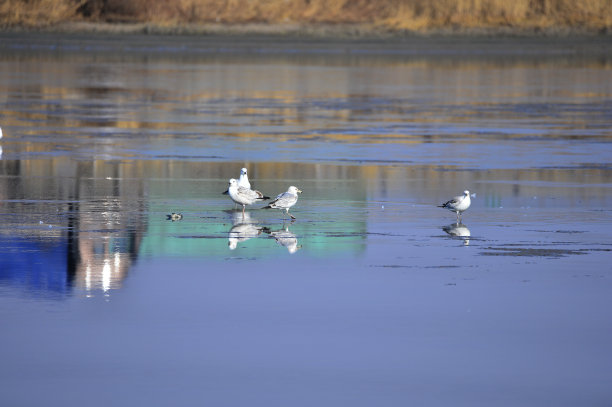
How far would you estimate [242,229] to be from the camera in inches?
501

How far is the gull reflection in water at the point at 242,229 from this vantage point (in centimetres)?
1202

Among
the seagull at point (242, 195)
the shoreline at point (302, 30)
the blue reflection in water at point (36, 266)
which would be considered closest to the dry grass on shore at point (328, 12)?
the shoreline at point (302, 30)

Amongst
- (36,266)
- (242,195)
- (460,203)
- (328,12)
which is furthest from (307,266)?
(328,12)

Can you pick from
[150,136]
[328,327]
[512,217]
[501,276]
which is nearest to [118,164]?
[150,136]

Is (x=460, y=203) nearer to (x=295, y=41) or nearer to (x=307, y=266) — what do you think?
(x=307, y=266)

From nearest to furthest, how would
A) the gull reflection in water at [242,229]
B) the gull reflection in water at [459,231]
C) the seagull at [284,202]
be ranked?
the gull reflection in water at [242,229] < the gull reflection in water at [459,231] < the seagull at [284,202]

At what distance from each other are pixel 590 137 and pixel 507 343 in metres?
16.2

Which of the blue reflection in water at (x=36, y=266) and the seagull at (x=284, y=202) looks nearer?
the blue reflection in water at (x=36, y=266)

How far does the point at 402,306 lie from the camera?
9.14m

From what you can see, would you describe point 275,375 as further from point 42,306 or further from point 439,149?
point 439,149

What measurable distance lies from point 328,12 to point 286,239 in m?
132

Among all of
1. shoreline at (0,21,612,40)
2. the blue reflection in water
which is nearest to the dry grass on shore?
shoreline at (0,21,612,40)

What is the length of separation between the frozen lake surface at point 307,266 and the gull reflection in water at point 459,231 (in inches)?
0.9

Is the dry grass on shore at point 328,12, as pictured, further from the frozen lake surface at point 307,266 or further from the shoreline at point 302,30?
the frozen lake surface at point 307,266
